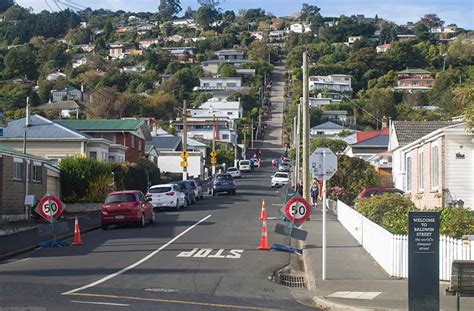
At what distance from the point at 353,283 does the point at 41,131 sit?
134ft

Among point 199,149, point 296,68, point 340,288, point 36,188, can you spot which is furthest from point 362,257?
point 296,68

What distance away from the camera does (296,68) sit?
166625mm

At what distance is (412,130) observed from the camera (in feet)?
143

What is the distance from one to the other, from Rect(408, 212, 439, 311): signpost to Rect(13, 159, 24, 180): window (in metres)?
25.5

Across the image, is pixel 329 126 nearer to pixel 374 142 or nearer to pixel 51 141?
pixel 374 142

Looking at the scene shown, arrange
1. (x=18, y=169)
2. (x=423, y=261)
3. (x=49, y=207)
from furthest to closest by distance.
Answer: (x=18, y=169) < (x=49, y=207) < (x=423, y=261)

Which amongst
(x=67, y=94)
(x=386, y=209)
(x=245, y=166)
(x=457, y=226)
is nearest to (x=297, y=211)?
(x=386, y=209)

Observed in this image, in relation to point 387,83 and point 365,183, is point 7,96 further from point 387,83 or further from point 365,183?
point 365,183

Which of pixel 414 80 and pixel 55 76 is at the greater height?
pixel 55 76

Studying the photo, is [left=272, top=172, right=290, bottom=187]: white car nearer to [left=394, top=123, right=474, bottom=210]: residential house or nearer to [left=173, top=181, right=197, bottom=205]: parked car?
[left=173, top=181, right=197, bottom=205]: parked car

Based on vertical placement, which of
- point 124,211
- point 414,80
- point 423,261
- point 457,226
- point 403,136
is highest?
point 414,80

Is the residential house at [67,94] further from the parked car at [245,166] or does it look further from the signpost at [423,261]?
the signpost at [423,261]

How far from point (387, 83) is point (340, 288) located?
134554mm

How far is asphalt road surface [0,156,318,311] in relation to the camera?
14.3 metres
